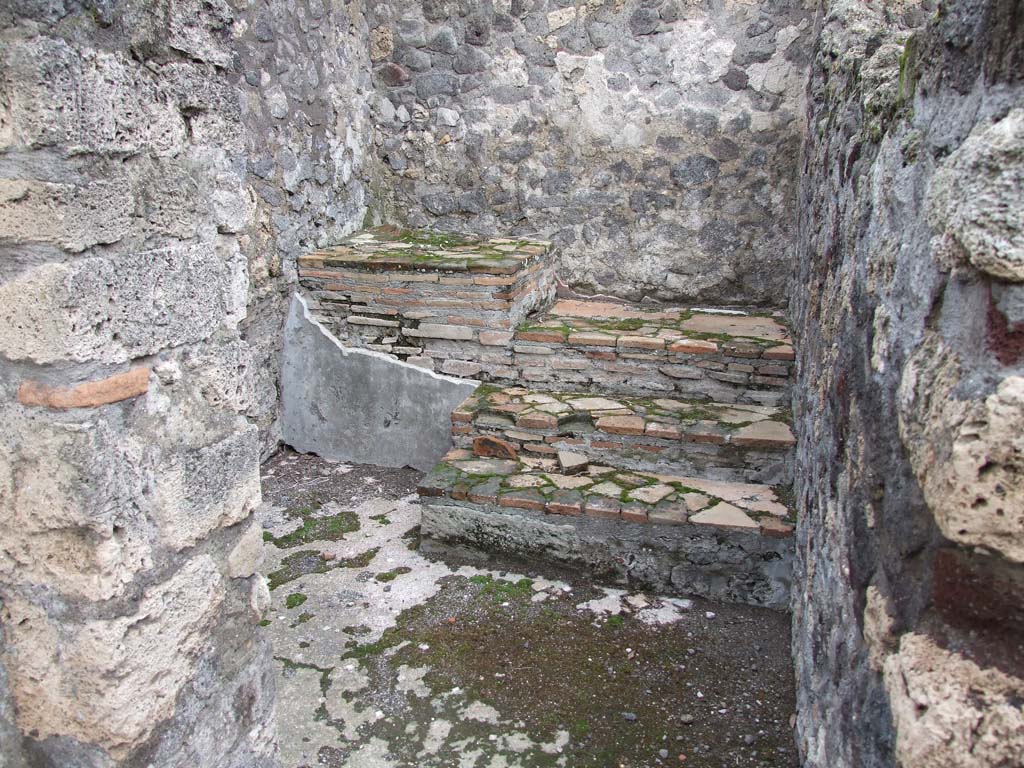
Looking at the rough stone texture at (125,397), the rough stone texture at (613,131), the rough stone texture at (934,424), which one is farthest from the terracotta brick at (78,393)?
the rough stone texture at (613,131)

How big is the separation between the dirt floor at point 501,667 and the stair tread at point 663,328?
1.39 metres

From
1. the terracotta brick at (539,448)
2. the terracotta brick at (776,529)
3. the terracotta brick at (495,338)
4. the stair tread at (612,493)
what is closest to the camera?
the terracotta brick at (776,529)

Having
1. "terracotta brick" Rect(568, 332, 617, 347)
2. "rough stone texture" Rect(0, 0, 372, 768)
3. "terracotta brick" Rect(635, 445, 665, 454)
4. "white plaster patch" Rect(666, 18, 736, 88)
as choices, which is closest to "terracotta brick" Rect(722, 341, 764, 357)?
"terracotta brick" Rect(568, 332, 617, 347)

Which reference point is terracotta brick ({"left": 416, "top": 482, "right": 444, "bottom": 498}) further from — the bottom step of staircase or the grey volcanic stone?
the grey volcanic stone

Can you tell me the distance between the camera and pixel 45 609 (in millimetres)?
1534

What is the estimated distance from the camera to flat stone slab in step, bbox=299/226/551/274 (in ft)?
14.3

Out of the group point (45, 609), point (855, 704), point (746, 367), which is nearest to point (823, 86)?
point (746, 367)

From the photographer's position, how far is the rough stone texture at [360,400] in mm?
4438

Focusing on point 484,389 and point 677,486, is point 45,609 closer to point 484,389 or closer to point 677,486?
point 677,486

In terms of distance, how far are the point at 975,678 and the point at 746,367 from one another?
10.5ft

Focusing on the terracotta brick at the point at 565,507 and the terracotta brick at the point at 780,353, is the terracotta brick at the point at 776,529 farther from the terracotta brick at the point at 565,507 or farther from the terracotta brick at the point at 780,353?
the terracotta brick at the point at 780,353

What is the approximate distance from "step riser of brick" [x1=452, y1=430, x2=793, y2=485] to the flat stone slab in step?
3.22ft

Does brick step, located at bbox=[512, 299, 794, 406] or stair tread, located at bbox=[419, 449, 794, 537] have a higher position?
brick step, located at bbox=[512, 299, 794, 406]

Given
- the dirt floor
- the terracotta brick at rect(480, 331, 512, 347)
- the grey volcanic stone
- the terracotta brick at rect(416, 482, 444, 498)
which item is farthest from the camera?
the grey volcanic stone
